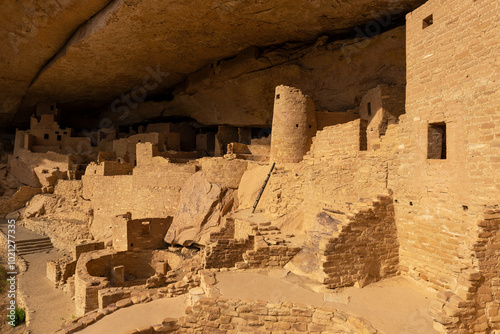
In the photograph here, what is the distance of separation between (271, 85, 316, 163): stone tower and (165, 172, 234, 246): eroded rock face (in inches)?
104

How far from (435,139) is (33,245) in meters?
17.7

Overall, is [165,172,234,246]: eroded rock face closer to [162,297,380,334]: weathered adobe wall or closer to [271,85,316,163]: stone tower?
[271,85,316,163]: stone tower

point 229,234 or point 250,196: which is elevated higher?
point 250,196

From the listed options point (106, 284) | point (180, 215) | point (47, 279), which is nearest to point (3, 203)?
point (47, 279)

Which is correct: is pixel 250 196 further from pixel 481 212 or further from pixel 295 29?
pixel 481 212

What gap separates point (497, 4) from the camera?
4.82 m

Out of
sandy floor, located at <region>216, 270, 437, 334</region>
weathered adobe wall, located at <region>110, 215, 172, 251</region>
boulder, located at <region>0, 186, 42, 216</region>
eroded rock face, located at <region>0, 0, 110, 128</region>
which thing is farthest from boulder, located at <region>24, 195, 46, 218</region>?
sandy floor, located at <region>216, 270, 437, 334</region>

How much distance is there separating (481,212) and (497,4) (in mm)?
3055

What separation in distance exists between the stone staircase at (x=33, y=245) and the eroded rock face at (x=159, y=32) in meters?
9.12

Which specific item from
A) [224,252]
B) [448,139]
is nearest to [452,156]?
[448,139]

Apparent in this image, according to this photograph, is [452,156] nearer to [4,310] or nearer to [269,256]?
[269,256]

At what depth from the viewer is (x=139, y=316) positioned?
6617 mm

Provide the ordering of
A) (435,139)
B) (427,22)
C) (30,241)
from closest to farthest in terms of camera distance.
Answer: (435,139) < (427,22) < (30,241)

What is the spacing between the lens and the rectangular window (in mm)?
5863
